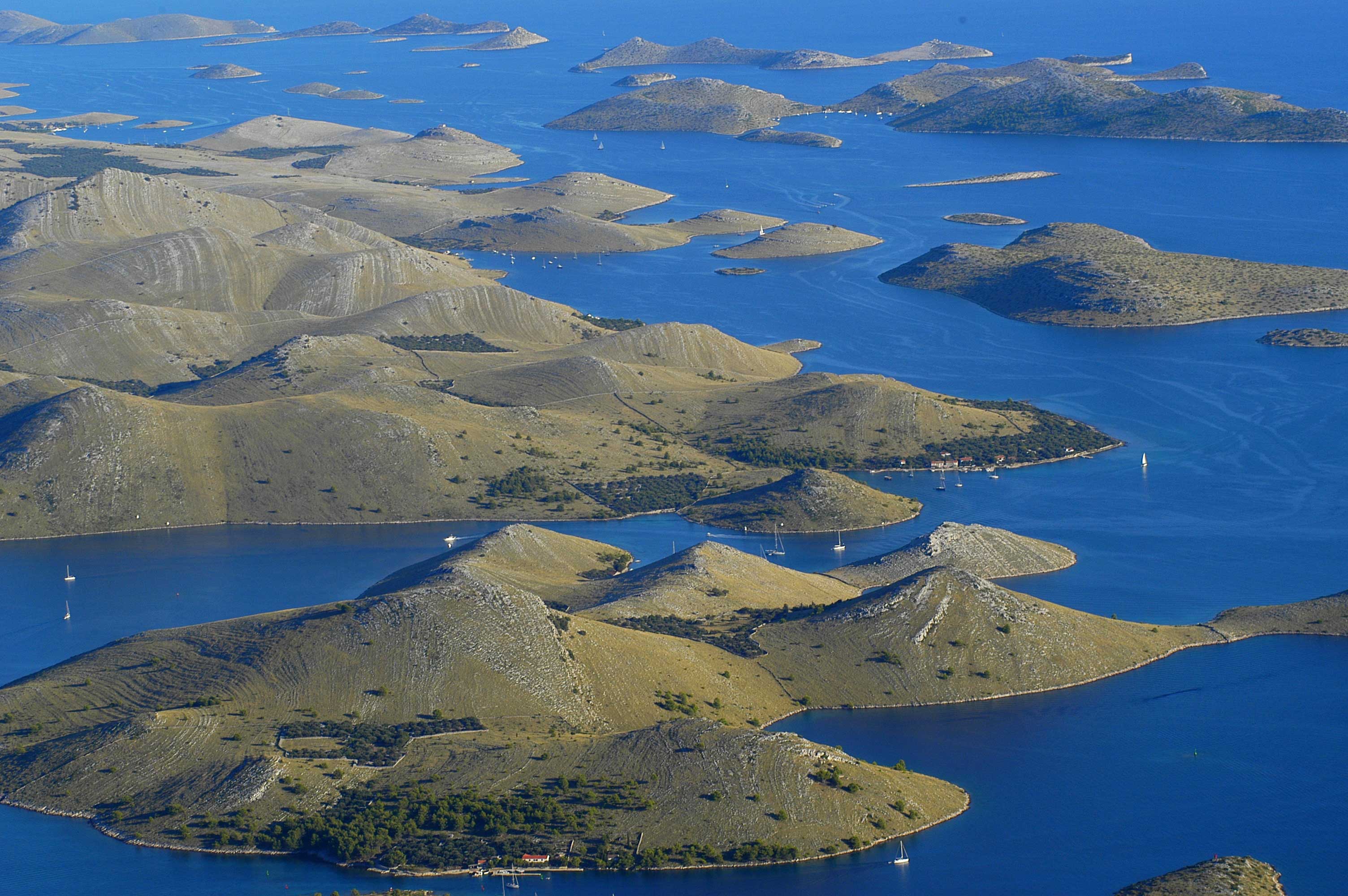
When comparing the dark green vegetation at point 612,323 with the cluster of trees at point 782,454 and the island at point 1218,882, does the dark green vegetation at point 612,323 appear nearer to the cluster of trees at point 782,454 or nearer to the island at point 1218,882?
the cluster of trees at point 782,454

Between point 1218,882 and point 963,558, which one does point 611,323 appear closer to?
point 963,558

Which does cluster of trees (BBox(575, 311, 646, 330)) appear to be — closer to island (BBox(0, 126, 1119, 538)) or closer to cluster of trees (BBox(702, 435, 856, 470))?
island (BBox(0, 126, 1119, 538))

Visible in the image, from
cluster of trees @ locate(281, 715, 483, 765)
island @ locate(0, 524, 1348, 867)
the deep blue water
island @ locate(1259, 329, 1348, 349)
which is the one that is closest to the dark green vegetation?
the deep blue water

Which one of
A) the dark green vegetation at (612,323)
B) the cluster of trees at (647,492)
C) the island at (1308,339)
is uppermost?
the island at (1308,339)

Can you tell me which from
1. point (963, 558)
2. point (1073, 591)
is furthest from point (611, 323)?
point (1073, 591)

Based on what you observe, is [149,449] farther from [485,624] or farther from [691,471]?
[485,624]

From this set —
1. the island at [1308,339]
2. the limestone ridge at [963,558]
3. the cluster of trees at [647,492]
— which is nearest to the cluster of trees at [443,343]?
the cluster of trees at [647,492]

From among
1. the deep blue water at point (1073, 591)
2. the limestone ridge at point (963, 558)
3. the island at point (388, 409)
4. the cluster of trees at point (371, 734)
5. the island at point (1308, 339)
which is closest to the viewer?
the deep blue water at point (1073, 591)
